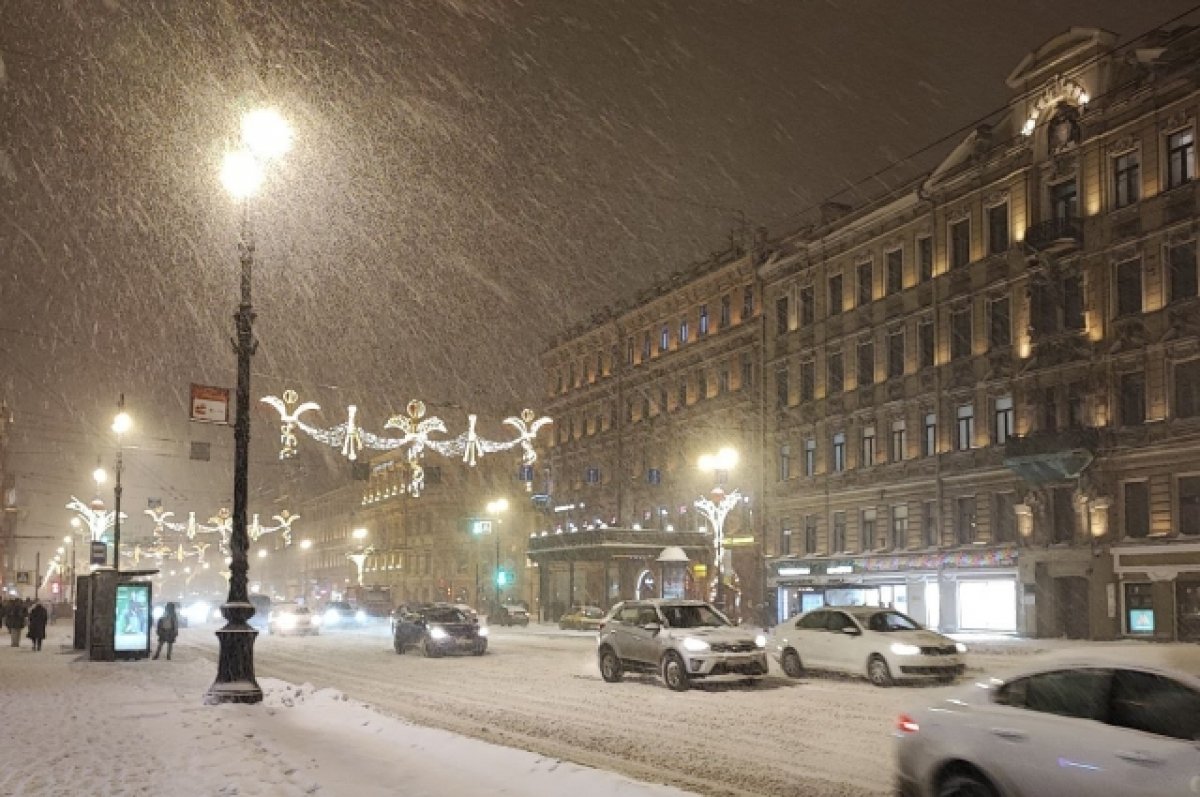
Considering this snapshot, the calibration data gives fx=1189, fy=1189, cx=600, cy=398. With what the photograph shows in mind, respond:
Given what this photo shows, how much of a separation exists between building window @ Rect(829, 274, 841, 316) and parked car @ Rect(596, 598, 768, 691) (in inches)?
1277

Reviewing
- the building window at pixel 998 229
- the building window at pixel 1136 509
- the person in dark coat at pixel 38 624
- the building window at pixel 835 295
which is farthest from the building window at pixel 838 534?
the person in dark coat at pixel 38 624

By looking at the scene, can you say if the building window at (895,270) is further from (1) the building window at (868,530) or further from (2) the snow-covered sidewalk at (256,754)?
(2) the snow-covered sidewalk at (256,754)

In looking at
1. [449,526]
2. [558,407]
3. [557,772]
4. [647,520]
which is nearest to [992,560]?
→ [647,520]

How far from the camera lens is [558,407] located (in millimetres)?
82062

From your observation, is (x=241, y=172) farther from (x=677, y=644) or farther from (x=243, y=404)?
(x=677, y=644)

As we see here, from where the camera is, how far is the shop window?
121 ft

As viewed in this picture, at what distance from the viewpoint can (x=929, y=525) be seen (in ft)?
155

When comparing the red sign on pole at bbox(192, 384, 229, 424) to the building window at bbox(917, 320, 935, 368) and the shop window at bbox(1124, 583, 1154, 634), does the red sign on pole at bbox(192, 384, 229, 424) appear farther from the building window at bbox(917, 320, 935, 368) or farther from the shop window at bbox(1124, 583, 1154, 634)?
the building window at bbox(917, 320, 935, 368)

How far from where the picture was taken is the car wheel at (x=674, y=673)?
20.9 meters

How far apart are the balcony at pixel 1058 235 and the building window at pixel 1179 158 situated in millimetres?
3528

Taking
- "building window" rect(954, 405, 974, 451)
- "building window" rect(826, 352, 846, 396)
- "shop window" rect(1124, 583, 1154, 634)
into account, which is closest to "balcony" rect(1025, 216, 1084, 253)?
"building window" rect(954, 405, 974, 451)

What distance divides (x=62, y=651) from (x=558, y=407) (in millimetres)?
48391

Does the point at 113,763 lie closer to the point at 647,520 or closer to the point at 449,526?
the point at 647,520

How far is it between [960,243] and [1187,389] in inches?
473
